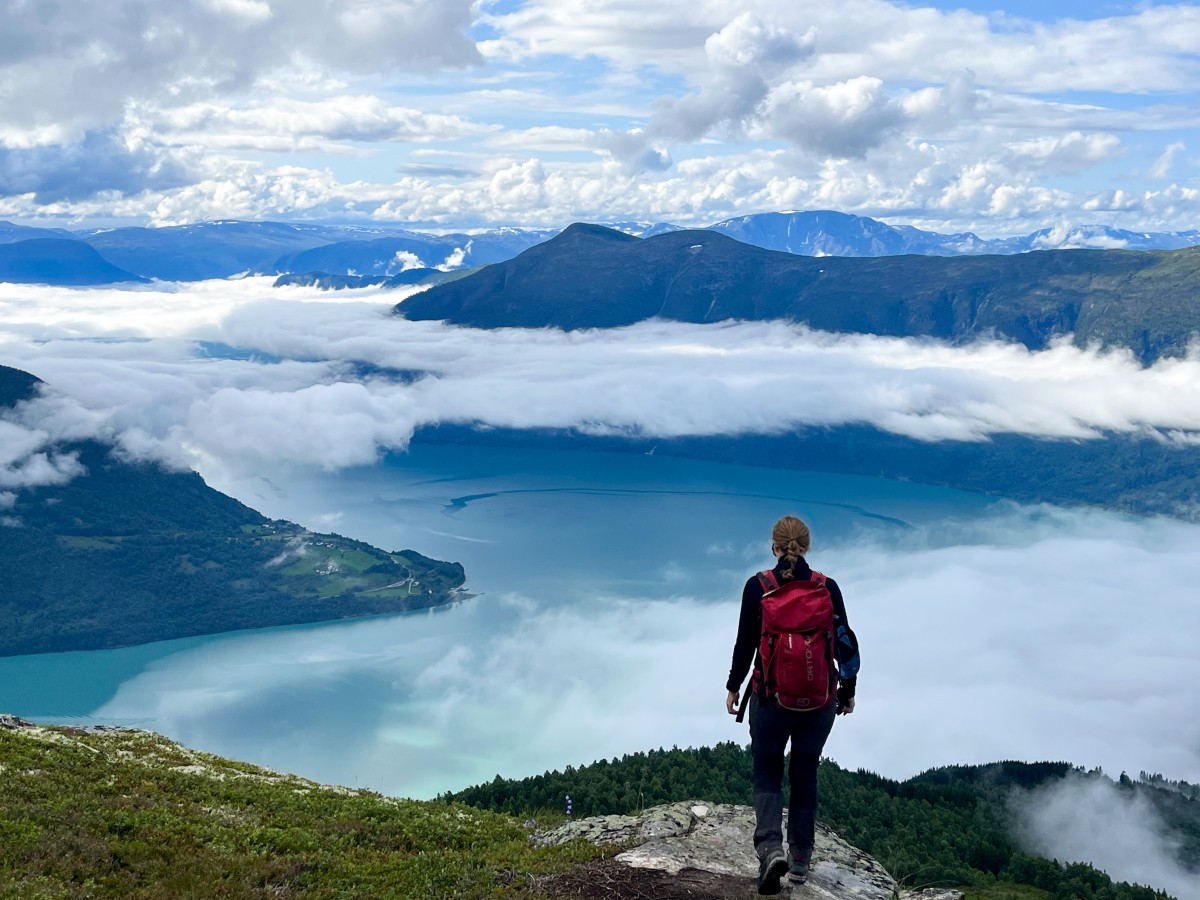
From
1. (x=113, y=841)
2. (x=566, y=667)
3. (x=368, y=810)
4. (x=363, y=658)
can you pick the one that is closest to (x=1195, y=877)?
(x=368, y=810)

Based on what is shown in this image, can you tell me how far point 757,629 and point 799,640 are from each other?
0.66 metres

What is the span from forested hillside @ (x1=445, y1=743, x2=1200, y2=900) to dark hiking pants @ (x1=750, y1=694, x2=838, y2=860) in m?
30.6

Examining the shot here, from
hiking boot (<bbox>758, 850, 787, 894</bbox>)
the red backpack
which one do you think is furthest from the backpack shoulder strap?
hiking boot (<bbox>758, 850, 787, 894</bbox>)

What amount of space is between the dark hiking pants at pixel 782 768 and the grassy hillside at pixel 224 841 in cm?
372

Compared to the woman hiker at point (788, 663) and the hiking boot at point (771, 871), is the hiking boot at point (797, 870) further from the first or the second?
the woman hiker at point (788, 663)

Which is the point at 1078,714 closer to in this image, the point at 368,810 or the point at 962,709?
the point at 962,709

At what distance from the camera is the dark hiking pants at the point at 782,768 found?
13.7m

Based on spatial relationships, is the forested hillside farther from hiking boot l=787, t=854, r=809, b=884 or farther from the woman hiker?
the woman hiker

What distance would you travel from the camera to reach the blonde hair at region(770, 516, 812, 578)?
13195mm

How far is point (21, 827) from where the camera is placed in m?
16.0

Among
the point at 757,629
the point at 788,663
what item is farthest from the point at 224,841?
the point at 788,663

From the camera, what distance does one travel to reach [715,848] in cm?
1742

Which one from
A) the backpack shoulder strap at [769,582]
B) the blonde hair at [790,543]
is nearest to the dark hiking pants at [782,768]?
the backpack shoulder strap at [769,582]

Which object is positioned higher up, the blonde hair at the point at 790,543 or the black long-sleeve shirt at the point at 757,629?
the blonde hair at the point at 790,543
